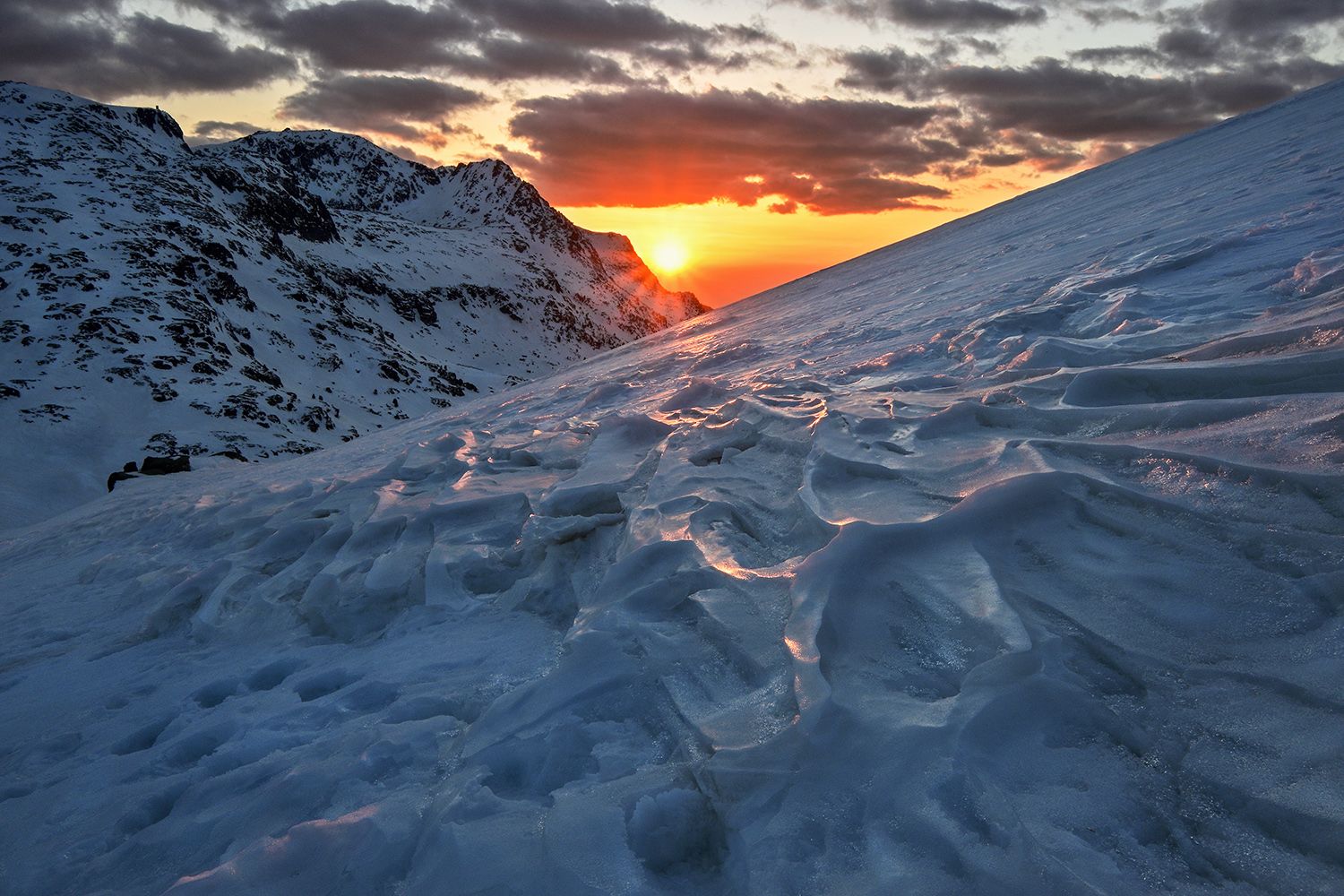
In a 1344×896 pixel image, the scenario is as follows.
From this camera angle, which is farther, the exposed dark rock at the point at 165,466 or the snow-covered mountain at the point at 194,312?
the snow-covered mountain at the point at 194,312

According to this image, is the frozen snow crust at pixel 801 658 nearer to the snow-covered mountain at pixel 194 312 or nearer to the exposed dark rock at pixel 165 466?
the exposed dark rock at pixel 165 466

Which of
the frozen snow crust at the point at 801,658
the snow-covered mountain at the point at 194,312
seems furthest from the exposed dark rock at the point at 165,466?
the frozen snow crust at the point at 801,658

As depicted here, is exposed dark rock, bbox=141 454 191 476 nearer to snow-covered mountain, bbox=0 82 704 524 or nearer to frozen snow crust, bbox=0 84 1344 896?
snow-covered mountain, bbox=0 82 704 524

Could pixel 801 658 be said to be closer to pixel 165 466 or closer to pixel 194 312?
pixel 165 466

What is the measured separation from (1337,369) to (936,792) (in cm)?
265

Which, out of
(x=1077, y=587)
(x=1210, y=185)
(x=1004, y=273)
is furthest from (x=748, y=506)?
(x=1210, y=185)

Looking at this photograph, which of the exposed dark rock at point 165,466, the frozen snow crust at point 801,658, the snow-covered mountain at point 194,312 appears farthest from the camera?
the snow-covered mountain at point 194,312

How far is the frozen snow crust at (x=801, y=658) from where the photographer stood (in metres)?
1.71

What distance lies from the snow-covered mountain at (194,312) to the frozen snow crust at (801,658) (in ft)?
49.5

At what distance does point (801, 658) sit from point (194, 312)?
32.6m

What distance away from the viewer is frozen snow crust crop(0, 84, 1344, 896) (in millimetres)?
1706

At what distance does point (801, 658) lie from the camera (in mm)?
2260

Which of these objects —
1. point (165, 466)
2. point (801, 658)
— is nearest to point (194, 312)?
point (165, 466)

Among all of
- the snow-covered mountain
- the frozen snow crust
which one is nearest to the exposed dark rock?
the snow-covered mountain
